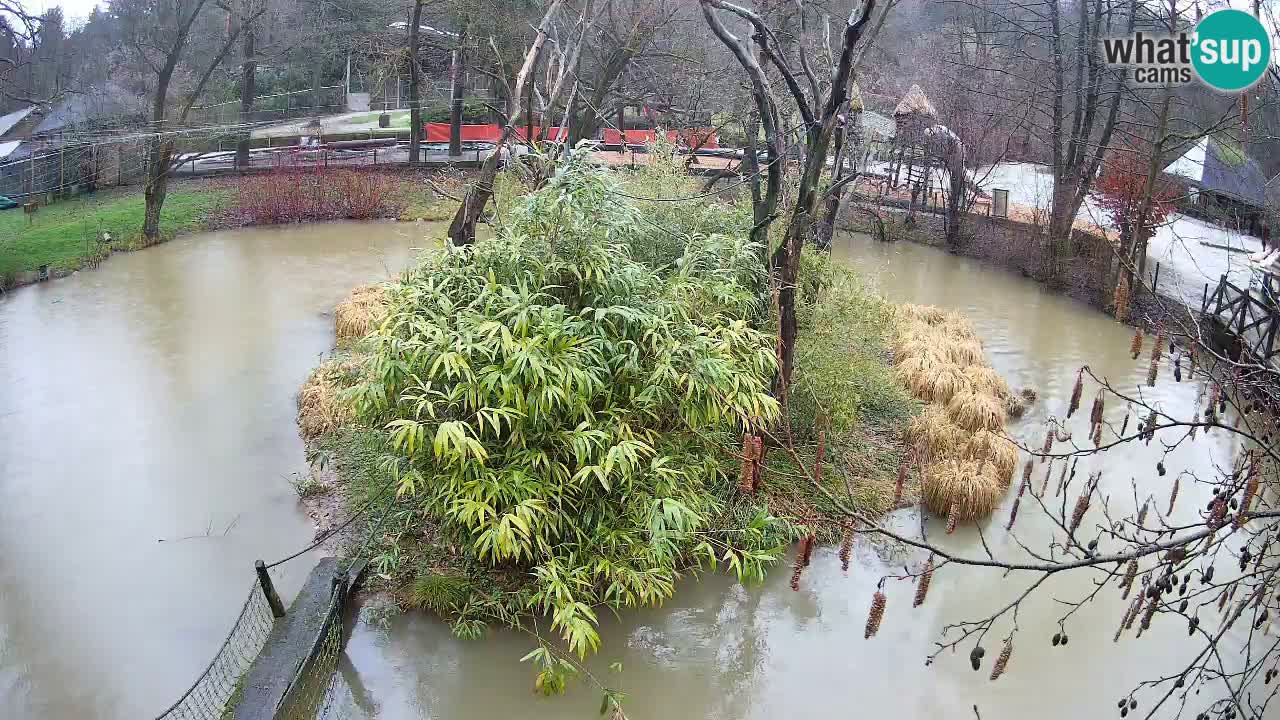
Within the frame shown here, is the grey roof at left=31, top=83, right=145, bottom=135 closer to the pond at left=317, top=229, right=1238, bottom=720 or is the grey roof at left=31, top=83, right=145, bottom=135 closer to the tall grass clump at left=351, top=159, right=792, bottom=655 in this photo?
the tall grass clump at left=351, top=159, right=792, bottom=655

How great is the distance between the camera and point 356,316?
1051 centimetres

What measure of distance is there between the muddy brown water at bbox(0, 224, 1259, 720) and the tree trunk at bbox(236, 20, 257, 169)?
9637 mm

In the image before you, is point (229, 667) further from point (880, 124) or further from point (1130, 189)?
point (880, 124)

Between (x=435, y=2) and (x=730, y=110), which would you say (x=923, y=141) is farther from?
(x=435, y=2)

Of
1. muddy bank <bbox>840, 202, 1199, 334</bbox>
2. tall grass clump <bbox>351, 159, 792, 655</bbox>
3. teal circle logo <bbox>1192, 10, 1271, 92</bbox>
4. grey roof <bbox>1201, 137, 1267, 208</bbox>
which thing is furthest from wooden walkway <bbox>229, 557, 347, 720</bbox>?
grey roof <bbox>1201, 137, 1267, 208</bbox>

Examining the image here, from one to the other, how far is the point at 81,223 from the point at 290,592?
455 inches

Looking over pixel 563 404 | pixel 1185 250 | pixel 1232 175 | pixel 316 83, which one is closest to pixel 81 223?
pixel 316 83

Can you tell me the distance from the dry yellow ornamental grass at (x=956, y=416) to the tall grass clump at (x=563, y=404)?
1.66m

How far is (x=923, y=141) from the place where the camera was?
16359 mm

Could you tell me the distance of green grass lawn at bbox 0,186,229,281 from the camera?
43.3 ft

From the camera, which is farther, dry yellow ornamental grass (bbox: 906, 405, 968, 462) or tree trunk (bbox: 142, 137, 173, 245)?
tree trunk (bbox: 142, 137, 173, 245)

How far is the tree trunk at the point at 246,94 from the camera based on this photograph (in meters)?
18.5

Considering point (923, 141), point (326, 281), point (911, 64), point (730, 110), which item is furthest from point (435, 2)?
point (911, 64)

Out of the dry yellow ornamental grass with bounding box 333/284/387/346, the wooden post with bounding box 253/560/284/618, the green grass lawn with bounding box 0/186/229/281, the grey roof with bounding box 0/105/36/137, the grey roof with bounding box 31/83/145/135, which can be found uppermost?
Answer: the grey roof with bounding box 31/83/145/135
